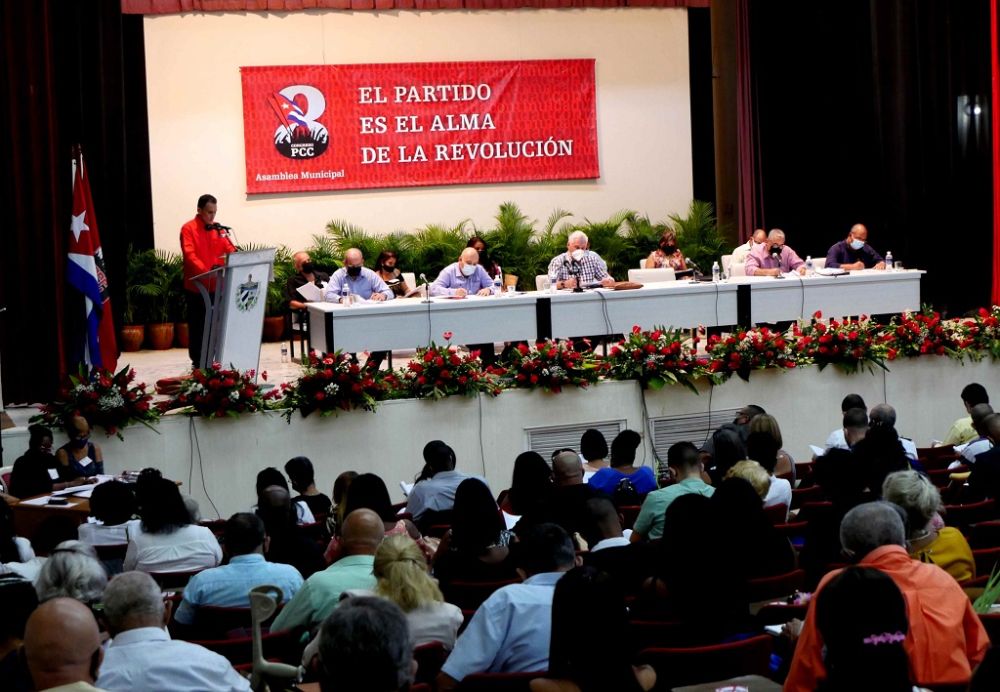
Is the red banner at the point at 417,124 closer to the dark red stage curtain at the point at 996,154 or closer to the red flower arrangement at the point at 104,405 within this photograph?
the dark red stage curtain at the point at 996,154

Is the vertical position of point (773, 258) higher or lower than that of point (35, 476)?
→ higher

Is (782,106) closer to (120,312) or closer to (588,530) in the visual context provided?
(120,312)

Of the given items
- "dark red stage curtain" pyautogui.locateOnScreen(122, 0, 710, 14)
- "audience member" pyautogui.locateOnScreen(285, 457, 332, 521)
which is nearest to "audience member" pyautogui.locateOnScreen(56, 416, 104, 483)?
"audience member" pyautogui.locateOnScreen(285, 457, 332, 521)

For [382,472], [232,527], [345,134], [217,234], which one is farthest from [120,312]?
[232,527]

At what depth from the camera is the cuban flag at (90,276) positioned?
929cm

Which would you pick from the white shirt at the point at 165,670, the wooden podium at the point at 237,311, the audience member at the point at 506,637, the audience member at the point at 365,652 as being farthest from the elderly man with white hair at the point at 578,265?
the audience member at the point at 365,652

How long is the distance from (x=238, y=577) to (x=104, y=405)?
3670 millimetres

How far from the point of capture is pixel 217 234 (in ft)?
34.0

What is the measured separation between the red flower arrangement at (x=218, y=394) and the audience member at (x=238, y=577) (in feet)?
11.4

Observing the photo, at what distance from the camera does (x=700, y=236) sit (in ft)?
53.5

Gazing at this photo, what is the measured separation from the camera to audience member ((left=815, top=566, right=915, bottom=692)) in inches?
113

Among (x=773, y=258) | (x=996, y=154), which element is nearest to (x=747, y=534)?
(x=773, y=258)

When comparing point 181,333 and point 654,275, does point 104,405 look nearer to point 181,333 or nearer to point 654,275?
point 654,275

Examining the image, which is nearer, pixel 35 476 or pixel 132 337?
pixel 35 476
